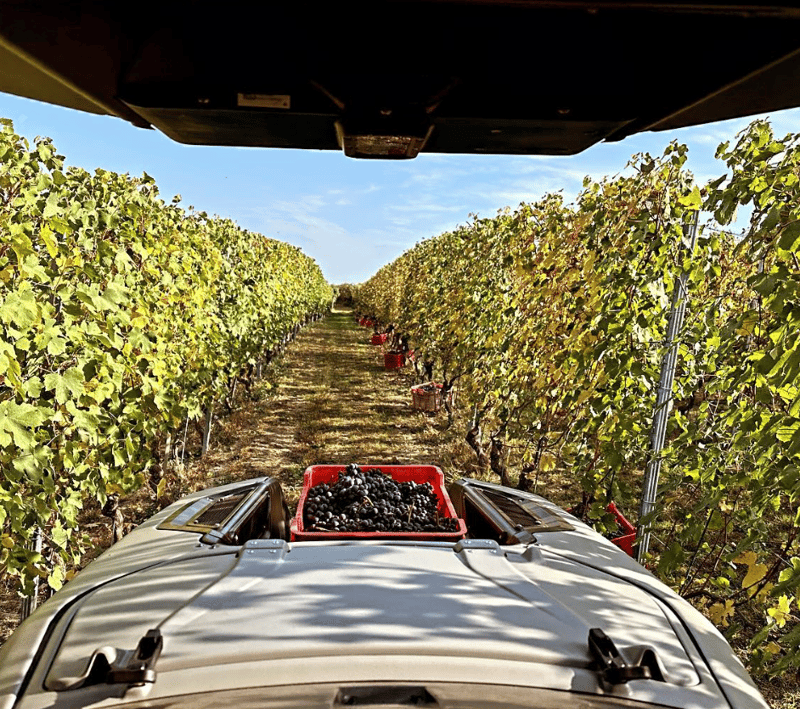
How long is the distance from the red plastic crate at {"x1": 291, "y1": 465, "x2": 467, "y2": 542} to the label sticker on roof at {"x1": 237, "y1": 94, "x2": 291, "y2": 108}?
169cm

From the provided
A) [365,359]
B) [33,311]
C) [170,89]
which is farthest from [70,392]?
[365,359]

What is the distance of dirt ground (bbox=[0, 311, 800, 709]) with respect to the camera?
5676 mm

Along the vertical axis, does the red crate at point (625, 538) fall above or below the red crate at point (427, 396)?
below

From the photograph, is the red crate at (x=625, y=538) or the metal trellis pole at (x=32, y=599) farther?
the red crate at (x=625, y=538)

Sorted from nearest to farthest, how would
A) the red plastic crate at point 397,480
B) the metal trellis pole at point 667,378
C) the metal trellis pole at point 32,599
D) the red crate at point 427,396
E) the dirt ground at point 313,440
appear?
the red plastic crate at point 397,480
the metal trellis pole at point 32,599
the metal trellis pole at point 667,378
the dirt ground at point 313,440
the red crate at point 427,396

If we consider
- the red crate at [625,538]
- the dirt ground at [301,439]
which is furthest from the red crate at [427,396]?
the red crate at [625,538]

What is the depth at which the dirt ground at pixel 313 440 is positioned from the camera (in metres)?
5.68

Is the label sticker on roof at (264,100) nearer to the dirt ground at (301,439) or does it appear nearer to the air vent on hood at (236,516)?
the air vent on hood at (236,516)

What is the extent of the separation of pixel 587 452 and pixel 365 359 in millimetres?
13282

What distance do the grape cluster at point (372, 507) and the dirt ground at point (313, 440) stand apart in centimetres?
201

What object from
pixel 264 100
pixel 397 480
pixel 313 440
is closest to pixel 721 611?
pixel 397 480

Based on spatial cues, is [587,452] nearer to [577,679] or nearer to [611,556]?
[611,556]

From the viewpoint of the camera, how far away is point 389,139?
1.21m

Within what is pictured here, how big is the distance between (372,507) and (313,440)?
5.35 meters
